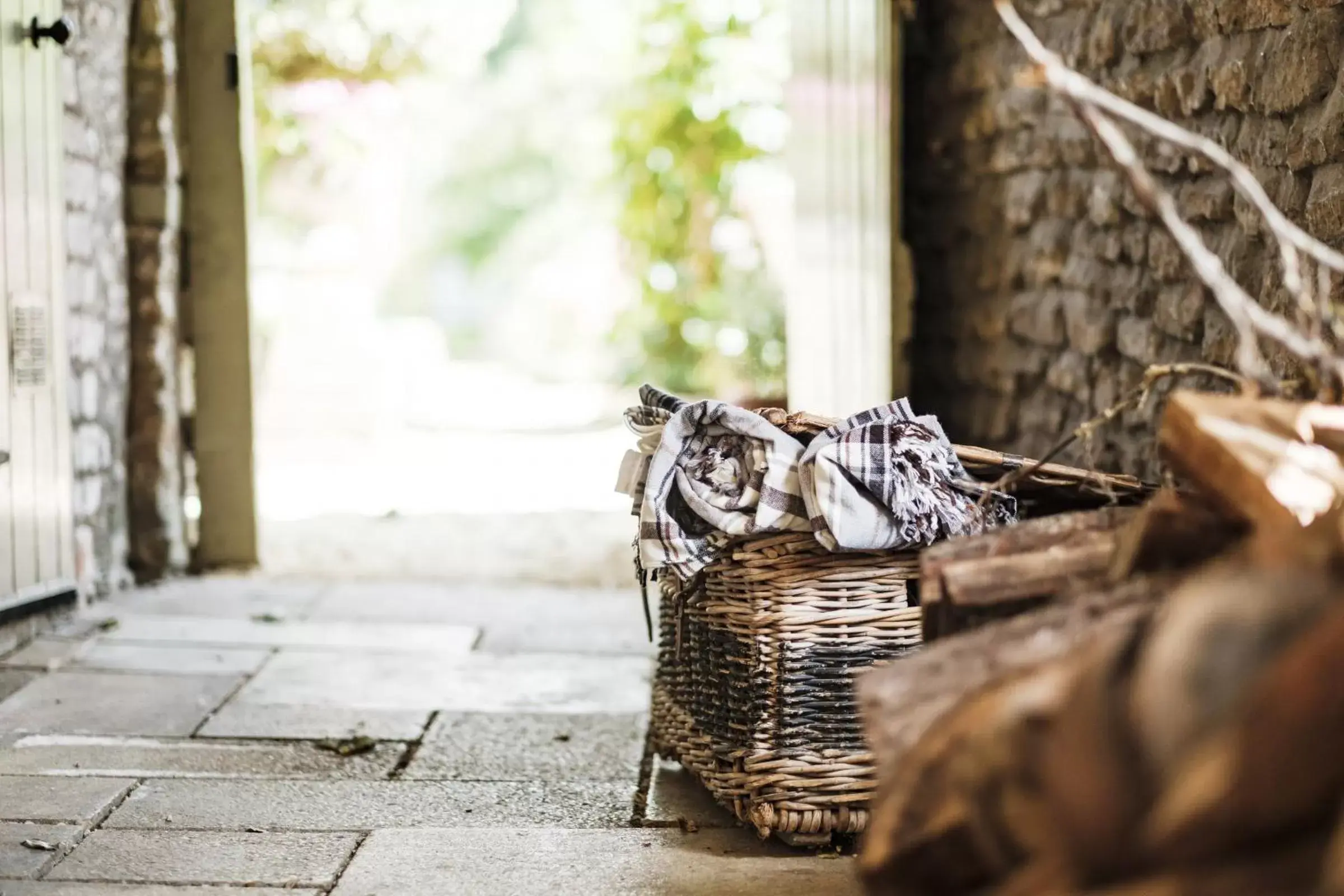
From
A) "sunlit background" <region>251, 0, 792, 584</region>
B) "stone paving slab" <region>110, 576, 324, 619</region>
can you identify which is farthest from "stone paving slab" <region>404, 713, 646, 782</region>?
"sunlit background" <region>251, 0, 792, 584</region>

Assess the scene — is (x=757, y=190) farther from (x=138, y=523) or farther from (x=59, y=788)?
(x=59, y=788)

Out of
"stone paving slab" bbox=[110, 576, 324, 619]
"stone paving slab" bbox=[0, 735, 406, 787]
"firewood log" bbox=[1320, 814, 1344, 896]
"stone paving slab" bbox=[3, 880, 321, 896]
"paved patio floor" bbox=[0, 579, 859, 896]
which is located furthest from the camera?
"stone paving slab" bbox=[110, 576, 324, 619]

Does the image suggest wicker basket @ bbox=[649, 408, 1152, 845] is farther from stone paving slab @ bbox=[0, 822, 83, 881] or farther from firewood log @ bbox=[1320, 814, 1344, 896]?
firewood log @ bbox=[1320, 814, 1344, 896]

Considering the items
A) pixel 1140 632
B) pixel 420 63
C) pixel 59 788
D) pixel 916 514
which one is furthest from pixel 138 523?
pixel 420 63

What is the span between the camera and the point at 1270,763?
1.00 metres

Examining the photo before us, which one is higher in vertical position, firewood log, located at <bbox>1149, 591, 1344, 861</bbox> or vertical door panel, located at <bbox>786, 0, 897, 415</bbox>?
vertical door panel, located at <bbox>786, 0, 897, 415</bbox>

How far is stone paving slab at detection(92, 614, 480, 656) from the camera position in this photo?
3.79 meters

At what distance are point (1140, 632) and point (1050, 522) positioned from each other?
599mm

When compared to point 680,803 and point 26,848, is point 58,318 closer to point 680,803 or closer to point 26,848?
point 26,848

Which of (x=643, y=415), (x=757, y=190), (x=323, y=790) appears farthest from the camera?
(x=757, y=190)

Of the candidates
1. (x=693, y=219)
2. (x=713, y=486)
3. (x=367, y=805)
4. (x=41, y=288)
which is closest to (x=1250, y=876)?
(x=713, y=486)

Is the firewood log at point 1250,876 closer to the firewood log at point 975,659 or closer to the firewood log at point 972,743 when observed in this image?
the firewood log at point 972,743

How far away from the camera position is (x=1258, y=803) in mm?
1008

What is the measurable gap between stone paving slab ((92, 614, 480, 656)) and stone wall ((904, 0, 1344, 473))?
1.69 metres
